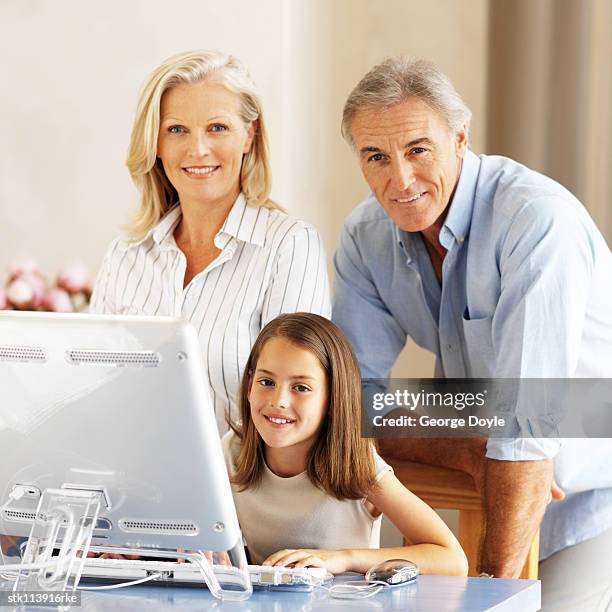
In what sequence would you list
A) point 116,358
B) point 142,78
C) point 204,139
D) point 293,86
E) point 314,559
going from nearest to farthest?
1. point 116,358
2. point 314,559
3. point 204,139
4. point 293,86
5. point 142,78

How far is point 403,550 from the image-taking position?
145cm

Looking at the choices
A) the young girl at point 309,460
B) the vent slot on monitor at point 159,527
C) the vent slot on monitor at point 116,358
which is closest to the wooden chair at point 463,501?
the young girl at point 309,460

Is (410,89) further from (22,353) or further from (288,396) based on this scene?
(22,353)

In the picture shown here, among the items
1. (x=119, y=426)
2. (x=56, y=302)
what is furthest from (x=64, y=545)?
(x=56, y=302)

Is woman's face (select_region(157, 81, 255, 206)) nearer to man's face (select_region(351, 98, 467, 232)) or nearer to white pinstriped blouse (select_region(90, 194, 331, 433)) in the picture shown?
white pinstriped blouse (select_region(90, 194, 331, 433))

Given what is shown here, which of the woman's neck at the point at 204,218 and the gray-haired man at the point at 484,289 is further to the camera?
the woman's neck at the point at 204,218

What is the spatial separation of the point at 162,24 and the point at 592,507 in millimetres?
1681

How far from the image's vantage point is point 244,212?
200 centimetres

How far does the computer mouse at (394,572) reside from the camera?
128cm

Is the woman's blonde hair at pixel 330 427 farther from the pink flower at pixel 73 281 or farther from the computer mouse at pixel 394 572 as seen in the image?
the pink flower at pixel 73 281

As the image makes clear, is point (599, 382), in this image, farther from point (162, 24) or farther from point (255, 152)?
point (162, 24)

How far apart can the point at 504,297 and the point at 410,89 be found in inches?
16.6

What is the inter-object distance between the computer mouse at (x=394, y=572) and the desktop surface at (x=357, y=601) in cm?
1

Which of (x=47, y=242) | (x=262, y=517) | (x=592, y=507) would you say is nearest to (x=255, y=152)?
(x=262, y=517)
